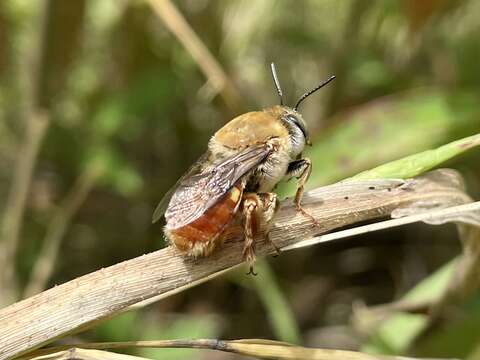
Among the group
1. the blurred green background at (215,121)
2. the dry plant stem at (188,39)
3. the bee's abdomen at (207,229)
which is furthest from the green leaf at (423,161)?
the dry plant stem at (188,39)

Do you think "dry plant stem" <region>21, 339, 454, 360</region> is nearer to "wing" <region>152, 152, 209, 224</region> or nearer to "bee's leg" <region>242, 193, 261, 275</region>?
"bee's leg" <region>242, 193, 261, 275</region>

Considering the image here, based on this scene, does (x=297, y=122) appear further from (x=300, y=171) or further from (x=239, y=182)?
(x=239, y=182)

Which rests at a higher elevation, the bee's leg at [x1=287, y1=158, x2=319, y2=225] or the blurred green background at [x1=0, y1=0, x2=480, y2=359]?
the blurred green background at [x1=0, y1=0, x2=480, y2=359]

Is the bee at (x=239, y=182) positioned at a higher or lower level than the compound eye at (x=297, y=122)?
lower

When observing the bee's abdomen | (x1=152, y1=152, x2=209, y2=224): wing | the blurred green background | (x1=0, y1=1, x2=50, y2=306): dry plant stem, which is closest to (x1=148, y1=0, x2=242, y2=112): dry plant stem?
the blurred green background

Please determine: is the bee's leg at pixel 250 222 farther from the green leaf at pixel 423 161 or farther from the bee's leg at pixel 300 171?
the green leaf at pixel 423 161

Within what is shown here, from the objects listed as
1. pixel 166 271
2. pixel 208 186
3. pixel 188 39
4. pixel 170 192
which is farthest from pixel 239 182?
pixel 188 39
